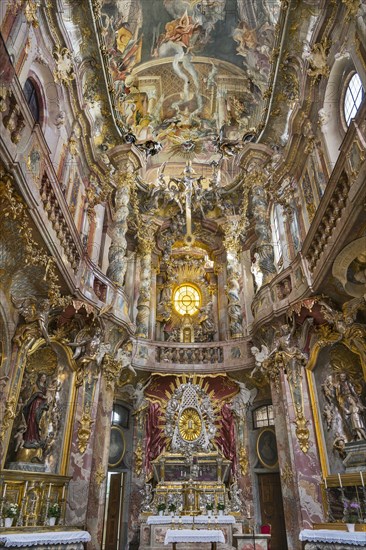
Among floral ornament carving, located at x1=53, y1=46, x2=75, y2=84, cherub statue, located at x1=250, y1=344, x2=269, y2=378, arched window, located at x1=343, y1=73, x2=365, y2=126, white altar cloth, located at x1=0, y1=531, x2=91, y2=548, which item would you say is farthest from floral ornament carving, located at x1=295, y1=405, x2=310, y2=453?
floral ornament carving, located at x1=53, y1=46, x2=75, y2=84

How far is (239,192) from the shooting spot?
2023 centimetres

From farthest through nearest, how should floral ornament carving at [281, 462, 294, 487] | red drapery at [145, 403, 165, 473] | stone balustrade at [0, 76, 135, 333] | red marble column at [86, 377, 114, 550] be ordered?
red drapery at [145, 403, 165, 473]
floral ornament carving at [281, 462, 294, 487]
red marble column at [86, 377, 114, 550]
stone balustrade at [0, 76, 135, 333]

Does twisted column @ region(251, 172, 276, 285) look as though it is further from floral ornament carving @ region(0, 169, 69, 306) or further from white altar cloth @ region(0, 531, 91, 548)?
white altar cloth @ region(0, 531, 91, 548)

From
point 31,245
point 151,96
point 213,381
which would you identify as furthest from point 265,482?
point 151,96

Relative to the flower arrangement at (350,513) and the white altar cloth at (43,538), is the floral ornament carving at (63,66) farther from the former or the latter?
the flower arrangement at (350,513)

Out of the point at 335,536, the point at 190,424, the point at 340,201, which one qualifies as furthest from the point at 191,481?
the point at 340,201

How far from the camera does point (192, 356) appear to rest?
1612cm

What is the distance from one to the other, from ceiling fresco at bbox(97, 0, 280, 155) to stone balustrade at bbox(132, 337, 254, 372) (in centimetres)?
914

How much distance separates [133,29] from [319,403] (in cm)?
1692

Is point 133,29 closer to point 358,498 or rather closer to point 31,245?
point 31,245

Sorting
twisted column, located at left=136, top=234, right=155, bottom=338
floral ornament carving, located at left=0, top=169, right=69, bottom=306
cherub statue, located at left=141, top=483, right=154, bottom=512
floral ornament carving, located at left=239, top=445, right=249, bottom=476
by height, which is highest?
twisted column, located at left=136, top=234, right=155, bottom=338

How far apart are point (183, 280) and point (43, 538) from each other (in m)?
12.4

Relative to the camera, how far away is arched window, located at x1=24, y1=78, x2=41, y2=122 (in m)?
11.7

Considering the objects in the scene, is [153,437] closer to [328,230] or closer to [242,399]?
[242,399]
